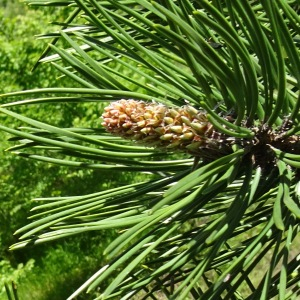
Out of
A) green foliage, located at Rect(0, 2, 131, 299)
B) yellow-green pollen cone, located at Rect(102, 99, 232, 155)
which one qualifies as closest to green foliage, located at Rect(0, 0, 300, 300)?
yellow-green pollen cone, located at Rect(102, 99, 232, 155)

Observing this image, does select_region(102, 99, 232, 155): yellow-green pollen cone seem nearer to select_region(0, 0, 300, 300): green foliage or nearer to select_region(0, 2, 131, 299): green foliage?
select_region(0, 0, 300, 300): green foliage

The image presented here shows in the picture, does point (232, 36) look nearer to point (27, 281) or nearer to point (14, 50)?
point (14, 50)

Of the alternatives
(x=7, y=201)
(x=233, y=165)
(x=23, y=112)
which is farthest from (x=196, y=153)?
(x=7, y=201)

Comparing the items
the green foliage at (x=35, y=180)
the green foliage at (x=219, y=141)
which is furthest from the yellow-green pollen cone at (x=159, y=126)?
the green foliage at (x=35, y=180)

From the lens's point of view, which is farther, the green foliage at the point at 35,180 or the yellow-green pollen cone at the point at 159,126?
the green foliage at the point at 35,180

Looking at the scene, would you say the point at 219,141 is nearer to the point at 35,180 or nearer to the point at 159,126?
the point at 159,126

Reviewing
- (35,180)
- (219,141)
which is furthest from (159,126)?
(35,180)

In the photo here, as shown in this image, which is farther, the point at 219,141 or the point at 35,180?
the point at 35,180

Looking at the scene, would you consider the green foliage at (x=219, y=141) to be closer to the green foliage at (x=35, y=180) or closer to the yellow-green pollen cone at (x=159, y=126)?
the yellow-green pollen cone at (x=159, y=126)
